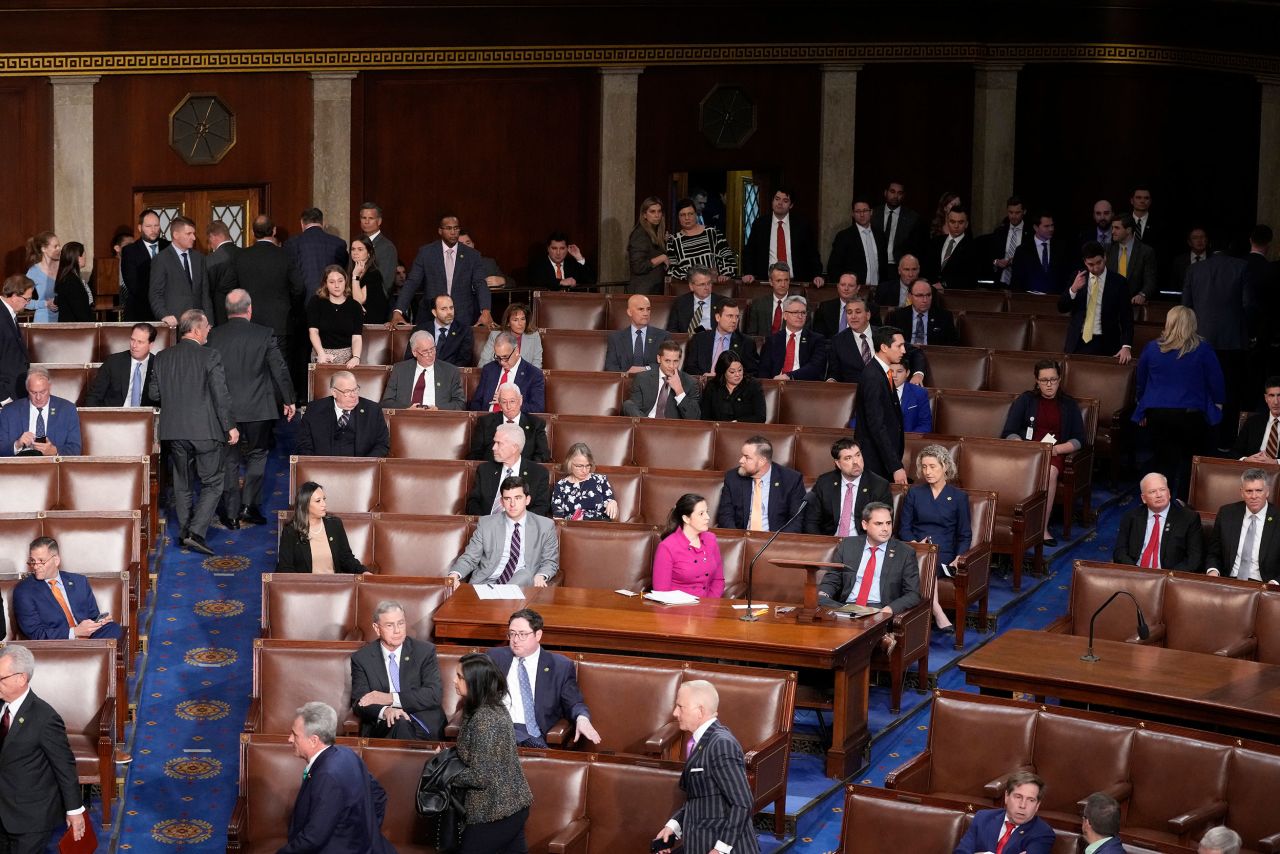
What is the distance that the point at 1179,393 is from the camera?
34.2 feet

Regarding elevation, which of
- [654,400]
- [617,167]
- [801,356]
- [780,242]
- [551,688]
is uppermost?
[617,167]

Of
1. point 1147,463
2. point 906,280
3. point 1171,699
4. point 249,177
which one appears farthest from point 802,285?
point 1171,699

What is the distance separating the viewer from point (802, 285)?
13.8 m

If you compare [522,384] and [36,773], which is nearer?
[36,773]

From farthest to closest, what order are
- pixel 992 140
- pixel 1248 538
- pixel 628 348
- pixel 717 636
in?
pixel 992 140 < pixel 628 348 < pixel 1248 538 < pixel 717 636

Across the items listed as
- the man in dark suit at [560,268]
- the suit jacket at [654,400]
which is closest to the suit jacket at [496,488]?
the suit jacket at [654,400]

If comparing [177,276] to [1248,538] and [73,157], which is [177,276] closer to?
[73,157]

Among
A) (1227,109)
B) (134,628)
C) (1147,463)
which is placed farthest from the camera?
(1227,109)

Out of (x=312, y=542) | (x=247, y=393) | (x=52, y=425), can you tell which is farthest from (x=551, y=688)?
(x=247, y=393)

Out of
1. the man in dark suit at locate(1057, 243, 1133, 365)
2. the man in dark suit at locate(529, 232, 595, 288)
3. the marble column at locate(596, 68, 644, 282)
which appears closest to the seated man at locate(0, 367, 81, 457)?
the man in dark suit at locate(529, 232, 595, 288)

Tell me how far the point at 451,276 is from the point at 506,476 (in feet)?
12.0

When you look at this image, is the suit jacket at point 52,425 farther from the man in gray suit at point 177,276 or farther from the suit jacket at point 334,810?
the suit jacket at point 334,810

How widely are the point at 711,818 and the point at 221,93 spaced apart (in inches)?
363

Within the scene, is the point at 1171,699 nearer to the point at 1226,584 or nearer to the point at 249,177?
the point at 1226,584
